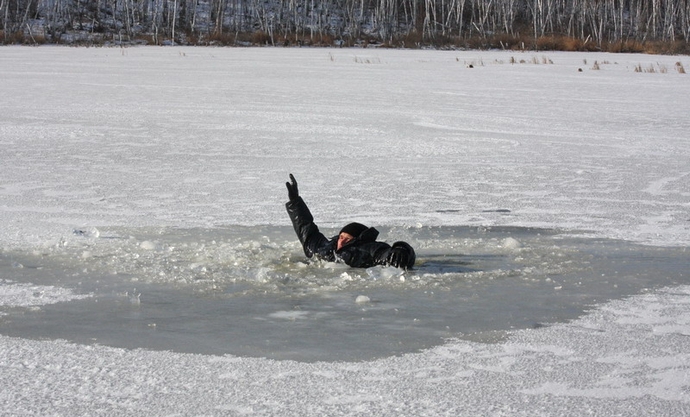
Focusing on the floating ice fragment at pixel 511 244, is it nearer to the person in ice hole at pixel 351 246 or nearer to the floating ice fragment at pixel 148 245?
the person in ice hole at pixel 351 246

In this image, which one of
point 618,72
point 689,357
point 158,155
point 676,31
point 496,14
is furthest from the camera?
point 676,31

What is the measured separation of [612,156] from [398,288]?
5.99 metres

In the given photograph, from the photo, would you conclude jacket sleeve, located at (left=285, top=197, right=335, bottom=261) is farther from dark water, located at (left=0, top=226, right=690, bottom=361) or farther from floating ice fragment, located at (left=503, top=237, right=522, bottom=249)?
floating ice fragment, located at (left=503, top=237, right=522, bottom=249)

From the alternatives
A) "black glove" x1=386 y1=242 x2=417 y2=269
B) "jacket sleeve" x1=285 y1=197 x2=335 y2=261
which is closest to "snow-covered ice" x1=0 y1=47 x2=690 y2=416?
"black glove" x1=386 y1=242 x2=417 y2=269

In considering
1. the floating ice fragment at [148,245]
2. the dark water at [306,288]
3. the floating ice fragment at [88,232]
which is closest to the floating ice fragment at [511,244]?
the dark water at [306,288]

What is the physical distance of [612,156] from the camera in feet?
32.5

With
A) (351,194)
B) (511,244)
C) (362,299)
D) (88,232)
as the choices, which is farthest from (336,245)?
(351,194)

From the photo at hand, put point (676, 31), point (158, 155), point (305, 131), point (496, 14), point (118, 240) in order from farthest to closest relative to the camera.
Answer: point (676, 31) → point (496, 14) → point (305, 131) → point (158, 155) → point (118, 240)

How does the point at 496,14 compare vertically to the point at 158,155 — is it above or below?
above

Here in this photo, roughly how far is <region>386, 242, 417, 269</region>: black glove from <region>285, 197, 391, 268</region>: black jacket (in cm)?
3

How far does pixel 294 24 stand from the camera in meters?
54.4

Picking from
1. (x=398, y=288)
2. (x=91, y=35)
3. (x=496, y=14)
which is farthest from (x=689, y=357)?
(x=496, y=14)

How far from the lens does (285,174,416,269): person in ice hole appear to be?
484 cm

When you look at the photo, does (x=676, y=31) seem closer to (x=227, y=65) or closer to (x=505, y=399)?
(x=227, y=65)
